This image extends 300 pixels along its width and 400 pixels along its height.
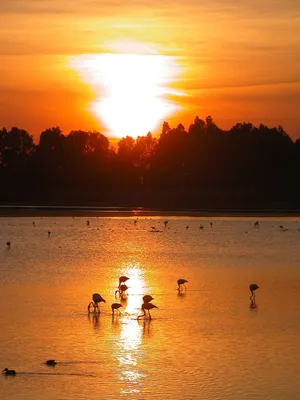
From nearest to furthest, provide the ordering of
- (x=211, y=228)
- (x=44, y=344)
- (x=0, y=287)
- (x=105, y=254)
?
(x=44, y=344) → (x=0, y=287) → (x=105, y=254) → (x=211, y=228)

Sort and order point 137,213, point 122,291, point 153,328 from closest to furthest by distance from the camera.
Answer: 1. point 153,328
2. point 122,291
3. point 137,213

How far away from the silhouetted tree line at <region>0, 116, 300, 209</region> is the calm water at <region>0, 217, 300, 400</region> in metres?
52.5

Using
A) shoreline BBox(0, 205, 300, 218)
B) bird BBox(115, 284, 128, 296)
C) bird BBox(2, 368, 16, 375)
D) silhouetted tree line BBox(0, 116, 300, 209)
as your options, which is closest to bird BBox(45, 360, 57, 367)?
bird BBox(2, 368, 16, 375)

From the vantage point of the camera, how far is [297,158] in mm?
84062

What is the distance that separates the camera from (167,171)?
287ft

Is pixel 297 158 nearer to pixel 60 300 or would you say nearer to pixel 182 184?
pixel 182 184

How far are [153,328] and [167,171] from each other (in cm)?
7305

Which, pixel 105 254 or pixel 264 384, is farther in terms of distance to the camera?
pixel 105 254

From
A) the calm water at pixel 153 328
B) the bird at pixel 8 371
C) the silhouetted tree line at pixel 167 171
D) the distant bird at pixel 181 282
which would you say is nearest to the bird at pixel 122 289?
the calm water at pixel 153 328

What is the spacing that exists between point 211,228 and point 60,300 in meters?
27.2

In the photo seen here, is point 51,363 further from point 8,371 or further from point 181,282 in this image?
point 181,282

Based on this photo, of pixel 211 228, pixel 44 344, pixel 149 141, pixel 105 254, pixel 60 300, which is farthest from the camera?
pixel 149 141

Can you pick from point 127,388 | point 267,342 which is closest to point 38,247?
point 267,342

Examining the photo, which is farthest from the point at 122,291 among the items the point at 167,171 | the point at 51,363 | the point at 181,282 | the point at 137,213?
the point at 167,171
